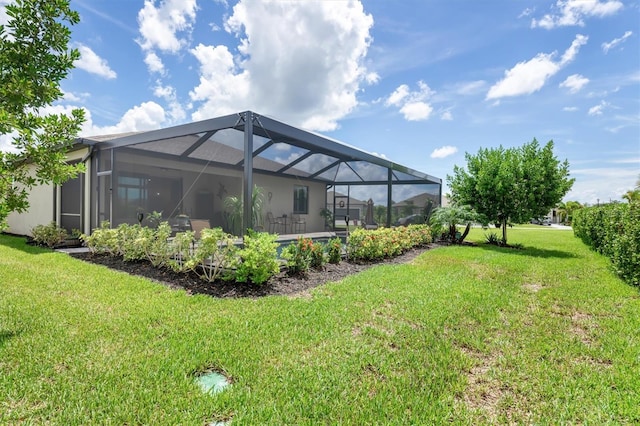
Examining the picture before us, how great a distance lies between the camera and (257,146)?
6.31m

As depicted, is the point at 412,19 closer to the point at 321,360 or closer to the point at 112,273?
the point at 321,360

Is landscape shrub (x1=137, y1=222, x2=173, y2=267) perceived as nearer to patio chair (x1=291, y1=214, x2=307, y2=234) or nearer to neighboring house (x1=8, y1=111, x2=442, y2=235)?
neighboring house (x1=8, y1=111, x2=442, y2=235)

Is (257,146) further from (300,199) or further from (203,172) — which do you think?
(300,199)

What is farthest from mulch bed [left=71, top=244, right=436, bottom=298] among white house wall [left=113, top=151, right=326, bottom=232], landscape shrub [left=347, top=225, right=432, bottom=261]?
white house wall [left=113, top=151, right=326, bottom=232]

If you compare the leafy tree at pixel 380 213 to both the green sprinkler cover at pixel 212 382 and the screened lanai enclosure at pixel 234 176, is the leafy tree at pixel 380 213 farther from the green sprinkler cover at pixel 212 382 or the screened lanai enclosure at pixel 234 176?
the green sprinkler cover at pixel 212 382

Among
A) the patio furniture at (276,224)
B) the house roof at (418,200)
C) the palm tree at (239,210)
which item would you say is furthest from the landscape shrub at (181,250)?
the house roof at (418,200)

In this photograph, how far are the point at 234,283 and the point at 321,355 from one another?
2789mm

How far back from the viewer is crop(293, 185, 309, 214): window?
11352 millimetres

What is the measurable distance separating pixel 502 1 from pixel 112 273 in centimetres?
1107

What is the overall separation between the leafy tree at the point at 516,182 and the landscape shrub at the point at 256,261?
363 inches

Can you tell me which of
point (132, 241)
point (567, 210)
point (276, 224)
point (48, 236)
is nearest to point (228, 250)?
point (132, 241)

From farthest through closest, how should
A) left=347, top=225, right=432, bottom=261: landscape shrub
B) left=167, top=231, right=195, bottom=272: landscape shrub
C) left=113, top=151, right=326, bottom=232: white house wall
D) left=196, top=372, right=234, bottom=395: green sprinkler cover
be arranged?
1. left=347, top=225, right=432, bottom=261: landscape shrub
2. left=113, top=151, right=326, bottom=232: white house wall
3. left=167, top=231, right=195, bottom=272: landscape shrub
4. left=196, top=372, right=234, bottom=395: green sprinkler cover

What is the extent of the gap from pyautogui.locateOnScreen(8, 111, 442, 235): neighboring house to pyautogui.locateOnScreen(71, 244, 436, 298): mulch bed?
1.15 meters

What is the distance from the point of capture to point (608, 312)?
4191mm
